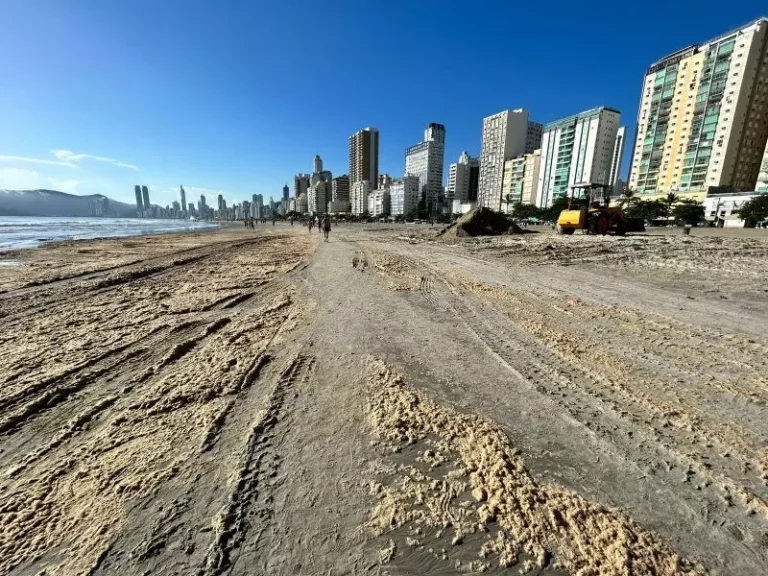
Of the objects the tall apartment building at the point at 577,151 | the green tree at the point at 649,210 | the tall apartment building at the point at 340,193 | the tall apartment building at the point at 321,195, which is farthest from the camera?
the tall apartment building at the point at 321,195

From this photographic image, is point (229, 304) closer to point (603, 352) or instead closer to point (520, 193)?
point (603, 352)

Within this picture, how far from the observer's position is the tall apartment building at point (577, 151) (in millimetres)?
104438

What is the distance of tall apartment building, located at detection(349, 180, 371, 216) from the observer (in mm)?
168625

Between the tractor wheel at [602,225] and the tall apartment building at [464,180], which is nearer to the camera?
the tractor wheel at [602,225]

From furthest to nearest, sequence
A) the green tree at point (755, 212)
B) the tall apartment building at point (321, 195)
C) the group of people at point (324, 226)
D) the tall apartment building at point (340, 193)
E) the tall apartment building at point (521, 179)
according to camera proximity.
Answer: the tall apartment building at point (321, 195), the tall apartment building at point (340, 193), the tall apartment building at point (521, 179), the green tree at point (755, 212), the group of people at point (324, 226)

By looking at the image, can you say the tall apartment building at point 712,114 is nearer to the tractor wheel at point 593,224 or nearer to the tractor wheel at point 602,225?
the tractor wheel at point 602,225

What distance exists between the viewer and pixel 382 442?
103 inches

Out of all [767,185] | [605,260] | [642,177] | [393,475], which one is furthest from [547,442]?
[642,177]

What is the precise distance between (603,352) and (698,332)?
6.57 ft

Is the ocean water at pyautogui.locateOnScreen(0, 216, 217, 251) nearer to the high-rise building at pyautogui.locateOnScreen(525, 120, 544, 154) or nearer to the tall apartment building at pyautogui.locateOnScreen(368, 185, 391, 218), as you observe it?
the tall apartment building at pyautogui.locateOnScreen(368, 185, 391, 218)

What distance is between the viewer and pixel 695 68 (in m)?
81.8

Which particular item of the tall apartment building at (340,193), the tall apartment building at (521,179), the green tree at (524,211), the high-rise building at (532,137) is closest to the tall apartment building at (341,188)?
the tall apartment building at (340,193)

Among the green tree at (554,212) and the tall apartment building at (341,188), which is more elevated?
the tall apartment building at (341,188)

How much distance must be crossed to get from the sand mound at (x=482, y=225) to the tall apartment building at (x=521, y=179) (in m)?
102
